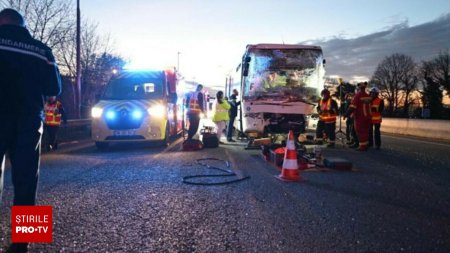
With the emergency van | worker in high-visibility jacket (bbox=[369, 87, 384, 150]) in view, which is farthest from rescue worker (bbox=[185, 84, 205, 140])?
worker in high-visibility jacket (bbox=[369, 87, 384, 150])

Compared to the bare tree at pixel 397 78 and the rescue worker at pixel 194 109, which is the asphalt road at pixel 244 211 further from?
the bare tree at pixel 397 78

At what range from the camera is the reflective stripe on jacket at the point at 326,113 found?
496 inches

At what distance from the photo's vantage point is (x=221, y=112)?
1410 cm

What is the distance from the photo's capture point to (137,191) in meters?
5.68

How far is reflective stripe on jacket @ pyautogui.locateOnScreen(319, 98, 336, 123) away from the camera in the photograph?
41.4ft

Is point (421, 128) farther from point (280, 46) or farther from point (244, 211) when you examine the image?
point (244, 211)

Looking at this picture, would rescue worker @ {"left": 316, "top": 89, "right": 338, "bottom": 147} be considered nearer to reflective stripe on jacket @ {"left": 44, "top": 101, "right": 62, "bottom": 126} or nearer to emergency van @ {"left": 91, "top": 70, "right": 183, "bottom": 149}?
emergency van @ {"left": 91, "top": 70, "right": 183, "bottom": 149}

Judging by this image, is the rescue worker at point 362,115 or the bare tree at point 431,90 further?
the bare tree at point 431,90

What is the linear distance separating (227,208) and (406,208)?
2.16 m

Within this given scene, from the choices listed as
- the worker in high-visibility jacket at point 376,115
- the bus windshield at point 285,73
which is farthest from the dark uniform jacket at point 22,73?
the worker in high-visibility jacket at point 376,115

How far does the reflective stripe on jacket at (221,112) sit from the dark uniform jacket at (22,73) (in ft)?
34.6

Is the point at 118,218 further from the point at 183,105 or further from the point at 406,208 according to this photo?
the point at 183,105

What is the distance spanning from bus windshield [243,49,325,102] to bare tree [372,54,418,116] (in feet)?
268

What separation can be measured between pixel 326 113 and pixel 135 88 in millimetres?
6067
